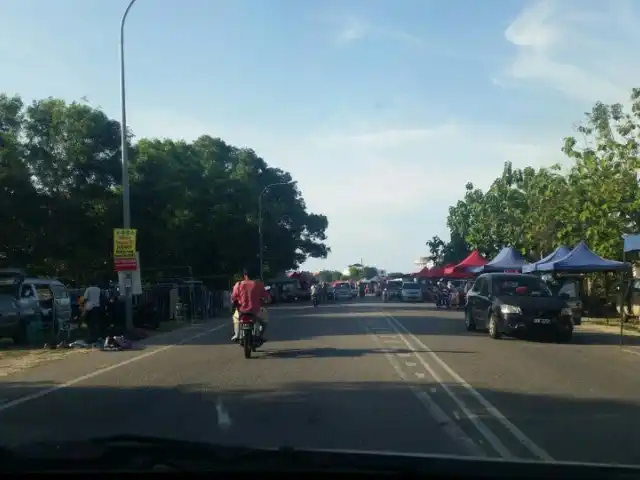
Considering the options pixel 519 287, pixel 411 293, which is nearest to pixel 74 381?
pixel 519 287

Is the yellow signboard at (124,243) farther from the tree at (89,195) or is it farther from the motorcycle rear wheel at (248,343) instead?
the motorcycle rear wheel at (248,343)

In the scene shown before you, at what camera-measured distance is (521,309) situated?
768 inches

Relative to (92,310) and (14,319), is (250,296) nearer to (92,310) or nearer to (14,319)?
(92,310)

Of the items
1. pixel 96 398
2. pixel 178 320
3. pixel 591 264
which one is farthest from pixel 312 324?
pixel 96 398

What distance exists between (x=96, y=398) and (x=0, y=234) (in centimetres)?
1843

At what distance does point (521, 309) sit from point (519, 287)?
5.33 feet

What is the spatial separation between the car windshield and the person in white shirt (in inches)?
433

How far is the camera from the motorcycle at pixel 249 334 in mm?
16109

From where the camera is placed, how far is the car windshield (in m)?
20.8

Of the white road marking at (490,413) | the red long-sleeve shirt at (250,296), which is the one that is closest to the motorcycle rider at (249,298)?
the red long-sleeve shirt at (250,296)

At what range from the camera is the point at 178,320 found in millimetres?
31734

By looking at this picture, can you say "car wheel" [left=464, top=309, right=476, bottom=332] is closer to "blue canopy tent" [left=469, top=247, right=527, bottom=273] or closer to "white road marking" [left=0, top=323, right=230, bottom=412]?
"white road marking" [left=0, top=323, right=230, bottom=412]

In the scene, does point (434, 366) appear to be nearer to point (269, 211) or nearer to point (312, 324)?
point (312, 324)

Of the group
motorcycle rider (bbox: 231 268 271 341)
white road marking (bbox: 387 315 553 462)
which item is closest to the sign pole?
motorcycle rider (bbox: 231 268 271 341)
